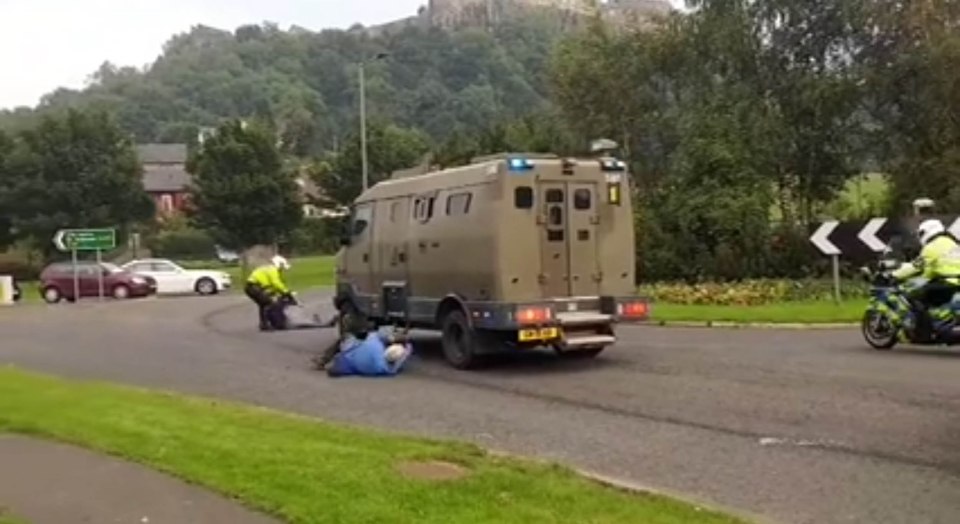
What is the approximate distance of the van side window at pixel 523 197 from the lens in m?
15.6

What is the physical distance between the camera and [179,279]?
4834 cm

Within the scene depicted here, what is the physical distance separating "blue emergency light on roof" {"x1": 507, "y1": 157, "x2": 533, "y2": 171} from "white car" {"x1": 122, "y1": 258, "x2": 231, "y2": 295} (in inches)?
1320

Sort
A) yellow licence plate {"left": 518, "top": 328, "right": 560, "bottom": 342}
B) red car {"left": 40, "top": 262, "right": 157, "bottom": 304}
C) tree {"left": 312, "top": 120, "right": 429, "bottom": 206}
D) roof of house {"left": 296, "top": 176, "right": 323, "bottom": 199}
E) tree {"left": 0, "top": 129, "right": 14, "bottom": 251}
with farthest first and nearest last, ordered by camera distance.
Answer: roof of house {"left": 296, "top": 176, "right": 323, "bottom": 199} → tree {"left": 0, "top": 129, "right": 14, "bottom": 251} → tree {"left": 312, "top": 120, "right": 429, "bottom": 206} → red car {"left": 40, "top": 262, "right": 157, "bottom": 304} → yellow licence plate {"left": 518, "top": 328, "right": 560, "bottom": 342}

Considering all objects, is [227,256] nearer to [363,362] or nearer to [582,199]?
[363,362]

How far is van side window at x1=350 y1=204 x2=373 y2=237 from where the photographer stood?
19.4 metres

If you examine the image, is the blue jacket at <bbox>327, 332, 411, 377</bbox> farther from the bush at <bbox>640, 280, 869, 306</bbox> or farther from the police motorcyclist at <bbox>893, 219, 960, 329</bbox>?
the bush at <bbox>640, 280, 869, 306</bbox>

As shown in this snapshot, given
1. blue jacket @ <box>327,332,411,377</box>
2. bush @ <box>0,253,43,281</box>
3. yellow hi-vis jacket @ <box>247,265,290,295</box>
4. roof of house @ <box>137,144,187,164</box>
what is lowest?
blue jacket @ <box>327,332,411,377</box>

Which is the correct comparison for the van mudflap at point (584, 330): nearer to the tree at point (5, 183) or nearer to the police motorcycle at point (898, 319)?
the police motorcycle at point (898, 319)

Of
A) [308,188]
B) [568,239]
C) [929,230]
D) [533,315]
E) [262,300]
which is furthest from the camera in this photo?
[308,188]

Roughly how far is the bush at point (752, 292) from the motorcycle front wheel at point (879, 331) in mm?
8532

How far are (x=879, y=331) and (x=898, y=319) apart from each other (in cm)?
45

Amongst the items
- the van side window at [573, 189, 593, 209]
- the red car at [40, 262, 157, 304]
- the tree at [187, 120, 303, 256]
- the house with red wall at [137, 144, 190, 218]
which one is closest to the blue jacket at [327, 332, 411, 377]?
the van side window at [573, 189, 593, 209]

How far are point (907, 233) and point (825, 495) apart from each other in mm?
16840

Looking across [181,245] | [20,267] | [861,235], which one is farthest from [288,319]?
[181,245]
